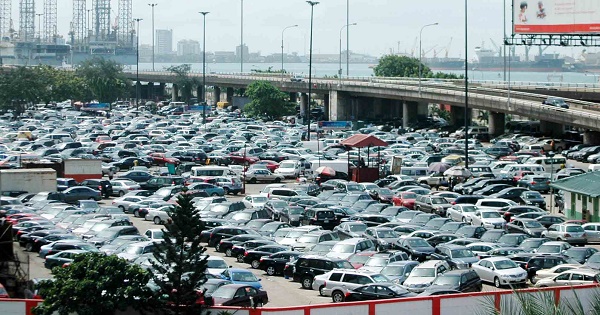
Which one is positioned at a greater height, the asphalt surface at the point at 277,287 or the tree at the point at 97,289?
the tree at the point at 97,289

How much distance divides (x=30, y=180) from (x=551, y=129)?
130ft

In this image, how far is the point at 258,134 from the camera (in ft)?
241

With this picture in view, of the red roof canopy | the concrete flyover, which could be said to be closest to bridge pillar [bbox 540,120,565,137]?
the concrete flyover

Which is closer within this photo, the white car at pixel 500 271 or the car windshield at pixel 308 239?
the white car at pixel 500 271

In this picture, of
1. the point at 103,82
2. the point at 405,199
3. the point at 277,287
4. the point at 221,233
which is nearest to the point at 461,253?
the point at 277,287

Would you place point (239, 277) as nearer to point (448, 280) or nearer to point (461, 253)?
point (448, 280)

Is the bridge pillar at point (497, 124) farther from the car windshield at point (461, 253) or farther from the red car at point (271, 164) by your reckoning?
the car windshield at point (461, 253)

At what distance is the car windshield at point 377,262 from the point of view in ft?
90.8

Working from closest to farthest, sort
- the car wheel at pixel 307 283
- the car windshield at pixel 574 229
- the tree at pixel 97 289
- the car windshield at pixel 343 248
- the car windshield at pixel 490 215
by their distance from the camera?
the tree at pixel 97 289
the car wheel at pixel 307 283
the car windshield at pixel 343 248
the car windshield at pixel 574 229
the car windshield at pixel 490 215

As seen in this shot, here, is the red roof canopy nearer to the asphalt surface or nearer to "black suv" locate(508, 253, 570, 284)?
the asphalt surface

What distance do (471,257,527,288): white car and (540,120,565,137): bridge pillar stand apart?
44.6m

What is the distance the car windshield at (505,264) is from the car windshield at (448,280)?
106 inches

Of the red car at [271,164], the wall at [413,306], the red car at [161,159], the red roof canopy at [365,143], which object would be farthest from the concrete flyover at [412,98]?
the wall at [413,306]

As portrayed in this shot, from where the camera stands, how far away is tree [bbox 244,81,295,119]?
9219cm
